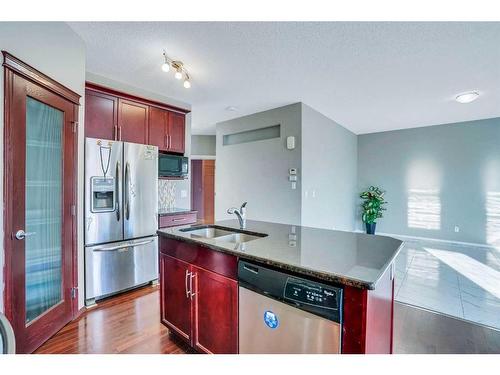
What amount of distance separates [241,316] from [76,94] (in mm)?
2387

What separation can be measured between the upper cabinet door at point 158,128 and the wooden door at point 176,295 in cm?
201

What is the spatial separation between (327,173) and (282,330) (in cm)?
405

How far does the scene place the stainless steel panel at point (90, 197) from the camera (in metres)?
2.55

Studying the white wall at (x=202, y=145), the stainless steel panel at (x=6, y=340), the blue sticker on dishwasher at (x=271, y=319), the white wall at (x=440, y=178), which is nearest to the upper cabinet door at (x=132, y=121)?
the stainless steel panel at (x=6, y=340)

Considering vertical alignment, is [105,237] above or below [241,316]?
Answer: above

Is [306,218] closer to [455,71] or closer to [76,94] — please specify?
[455,71]

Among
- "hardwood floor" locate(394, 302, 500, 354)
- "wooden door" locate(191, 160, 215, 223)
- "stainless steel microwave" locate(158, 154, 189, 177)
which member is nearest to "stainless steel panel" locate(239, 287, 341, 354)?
"hardwood floor" locate(394, 302, 500, 354)

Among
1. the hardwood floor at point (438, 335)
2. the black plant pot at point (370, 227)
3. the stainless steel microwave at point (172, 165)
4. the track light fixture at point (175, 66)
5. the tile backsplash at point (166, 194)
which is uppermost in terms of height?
the track light fixture at point (175, 66)

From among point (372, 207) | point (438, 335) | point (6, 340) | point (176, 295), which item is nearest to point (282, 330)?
point (176, 295)

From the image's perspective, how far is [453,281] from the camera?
3332 millimetres

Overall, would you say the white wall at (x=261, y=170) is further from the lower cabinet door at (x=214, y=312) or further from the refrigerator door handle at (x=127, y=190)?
the lower cabinet door at (x=214, y=312)

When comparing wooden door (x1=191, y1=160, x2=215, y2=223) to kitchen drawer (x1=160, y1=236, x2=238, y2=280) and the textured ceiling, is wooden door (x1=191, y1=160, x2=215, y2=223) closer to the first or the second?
the textured ceiling

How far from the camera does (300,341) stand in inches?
46.5
